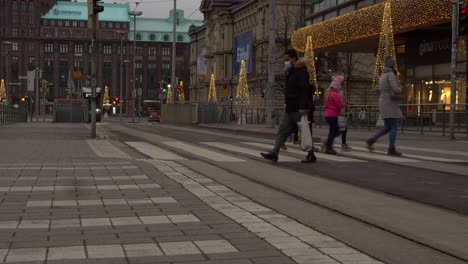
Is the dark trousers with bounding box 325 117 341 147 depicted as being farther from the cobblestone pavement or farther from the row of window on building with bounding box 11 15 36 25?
the row of window on building with bounding box 11 15 36 25

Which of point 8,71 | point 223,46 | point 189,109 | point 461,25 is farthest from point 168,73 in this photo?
Answer: point 461,25

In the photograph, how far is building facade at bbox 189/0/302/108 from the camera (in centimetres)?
7119

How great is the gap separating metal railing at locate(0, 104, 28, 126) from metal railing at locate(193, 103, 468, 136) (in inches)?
436

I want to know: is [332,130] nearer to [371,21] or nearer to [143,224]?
[143,224]

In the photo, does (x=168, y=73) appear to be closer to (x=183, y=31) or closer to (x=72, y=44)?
(x=183, y=31)

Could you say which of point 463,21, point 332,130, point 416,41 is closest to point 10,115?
point 416,41

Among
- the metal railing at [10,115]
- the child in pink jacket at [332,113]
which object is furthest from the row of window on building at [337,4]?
the child in pink jacket at [332,113]

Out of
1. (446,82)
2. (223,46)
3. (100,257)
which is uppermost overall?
(223,46)

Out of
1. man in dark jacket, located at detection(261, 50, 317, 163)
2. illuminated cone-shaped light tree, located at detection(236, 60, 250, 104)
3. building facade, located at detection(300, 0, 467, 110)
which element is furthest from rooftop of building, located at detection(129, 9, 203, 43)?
man in dark jacket, located at detection(261, 50, 317, 163)

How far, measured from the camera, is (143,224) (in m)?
5.41

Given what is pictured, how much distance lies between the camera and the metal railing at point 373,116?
73.5ft

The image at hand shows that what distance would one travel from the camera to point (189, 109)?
4375 centimetres

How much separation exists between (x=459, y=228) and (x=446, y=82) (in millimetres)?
31318

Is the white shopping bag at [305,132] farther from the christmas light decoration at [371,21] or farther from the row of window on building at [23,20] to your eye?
the row of window on building at [23,20]
